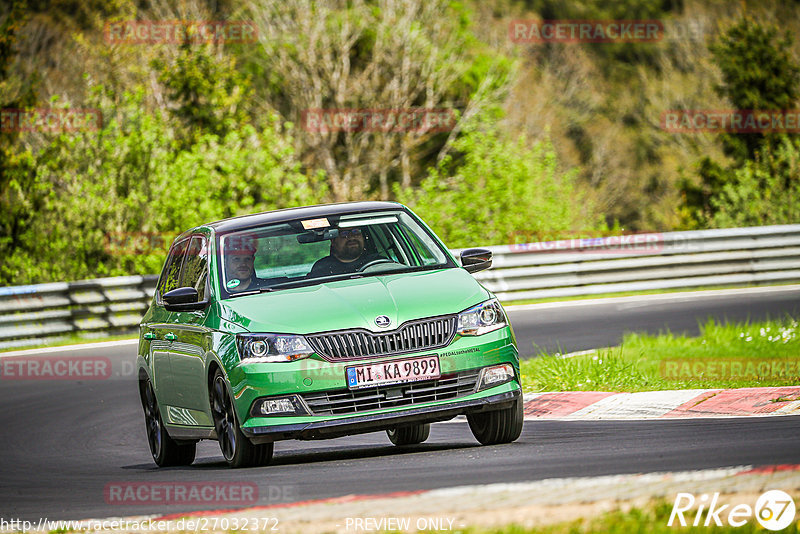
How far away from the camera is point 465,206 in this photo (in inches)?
1045

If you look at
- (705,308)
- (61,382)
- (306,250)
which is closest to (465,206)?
(705,308)

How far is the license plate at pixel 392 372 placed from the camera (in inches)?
311

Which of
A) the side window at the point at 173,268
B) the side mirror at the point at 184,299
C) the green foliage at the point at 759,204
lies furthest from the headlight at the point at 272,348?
the green foliage at the point at 759,204

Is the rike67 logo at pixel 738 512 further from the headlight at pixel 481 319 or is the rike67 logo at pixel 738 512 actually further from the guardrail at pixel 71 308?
the guardrail at pixel 71 308

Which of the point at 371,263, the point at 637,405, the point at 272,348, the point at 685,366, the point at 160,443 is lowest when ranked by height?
the point at 685,366

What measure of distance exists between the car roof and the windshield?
1.9 inches

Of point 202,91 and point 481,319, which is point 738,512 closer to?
point 481,319

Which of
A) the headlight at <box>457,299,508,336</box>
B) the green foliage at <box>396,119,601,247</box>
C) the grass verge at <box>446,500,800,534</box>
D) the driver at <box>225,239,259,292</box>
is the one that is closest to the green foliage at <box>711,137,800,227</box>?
the green foliage at <box>396,119,601,247</box>

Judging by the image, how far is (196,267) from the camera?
950 centimetres

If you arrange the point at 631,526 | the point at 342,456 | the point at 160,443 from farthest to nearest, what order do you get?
the point at 160,443, the point at 342,456, the point at 631,526

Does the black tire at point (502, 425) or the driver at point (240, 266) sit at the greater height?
the driver at point (240, 266)

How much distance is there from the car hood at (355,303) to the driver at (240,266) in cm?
25

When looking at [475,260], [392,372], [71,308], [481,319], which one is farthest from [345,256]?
[71,308]

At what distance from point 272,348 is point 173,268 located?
2554 mm
